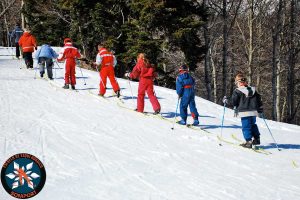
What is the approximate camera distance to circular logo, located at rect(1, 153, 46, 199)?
567 cm

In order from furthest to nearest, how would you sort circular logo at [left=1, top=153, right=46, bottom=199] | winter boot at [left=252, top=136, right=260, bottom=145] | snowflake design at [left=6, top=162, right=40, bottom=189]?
winter boot at [left=252, top=136, right=260, bottom=145]
snowflake design at [left=6, top=162, right=40, bottom=189]
circular logo at [left=1, top=153, right=46, bottom=199]

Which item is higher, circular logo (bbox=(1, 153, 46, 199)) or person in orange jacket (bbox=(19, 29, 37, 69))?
person in orange jacket (bbox=(19, 29, 37, 69))

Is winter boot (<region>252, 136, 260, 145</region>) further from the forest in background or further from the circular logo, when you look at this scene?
A: the forest in background

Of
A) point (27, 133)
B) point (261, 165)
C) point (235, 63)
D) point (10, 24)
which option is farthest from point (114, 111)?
point (10, 24)

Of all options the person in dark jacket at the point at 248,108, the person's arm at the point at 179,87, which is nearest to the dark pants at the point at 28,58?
the person's arm at the point at 179,87

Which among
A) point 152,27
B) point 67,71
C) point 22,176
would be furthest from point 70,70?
point 152,27

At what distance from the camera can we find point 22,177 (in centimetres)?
579

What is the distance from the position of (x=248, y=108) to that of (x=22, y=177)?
5142 mm

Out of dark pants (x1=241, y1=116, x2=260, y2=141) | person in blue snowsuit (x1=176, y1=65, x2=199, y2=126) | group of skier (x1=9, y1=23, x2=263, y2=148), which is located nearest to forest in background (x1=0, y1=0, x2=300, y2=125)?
group of skier (x1=9, y1=23, x2=263, y2=148)

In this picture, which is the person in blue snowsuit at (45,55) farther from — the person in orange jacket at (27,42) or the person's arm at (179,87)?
the person's arm at (179,87)

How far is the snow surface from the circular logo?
12cm

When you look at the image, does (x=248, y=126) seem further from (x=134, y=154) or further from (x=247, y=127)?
(x=134, y=154)

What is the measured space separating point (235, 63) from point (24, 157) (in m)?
33.1

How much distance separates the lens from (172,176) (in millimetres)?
6746
